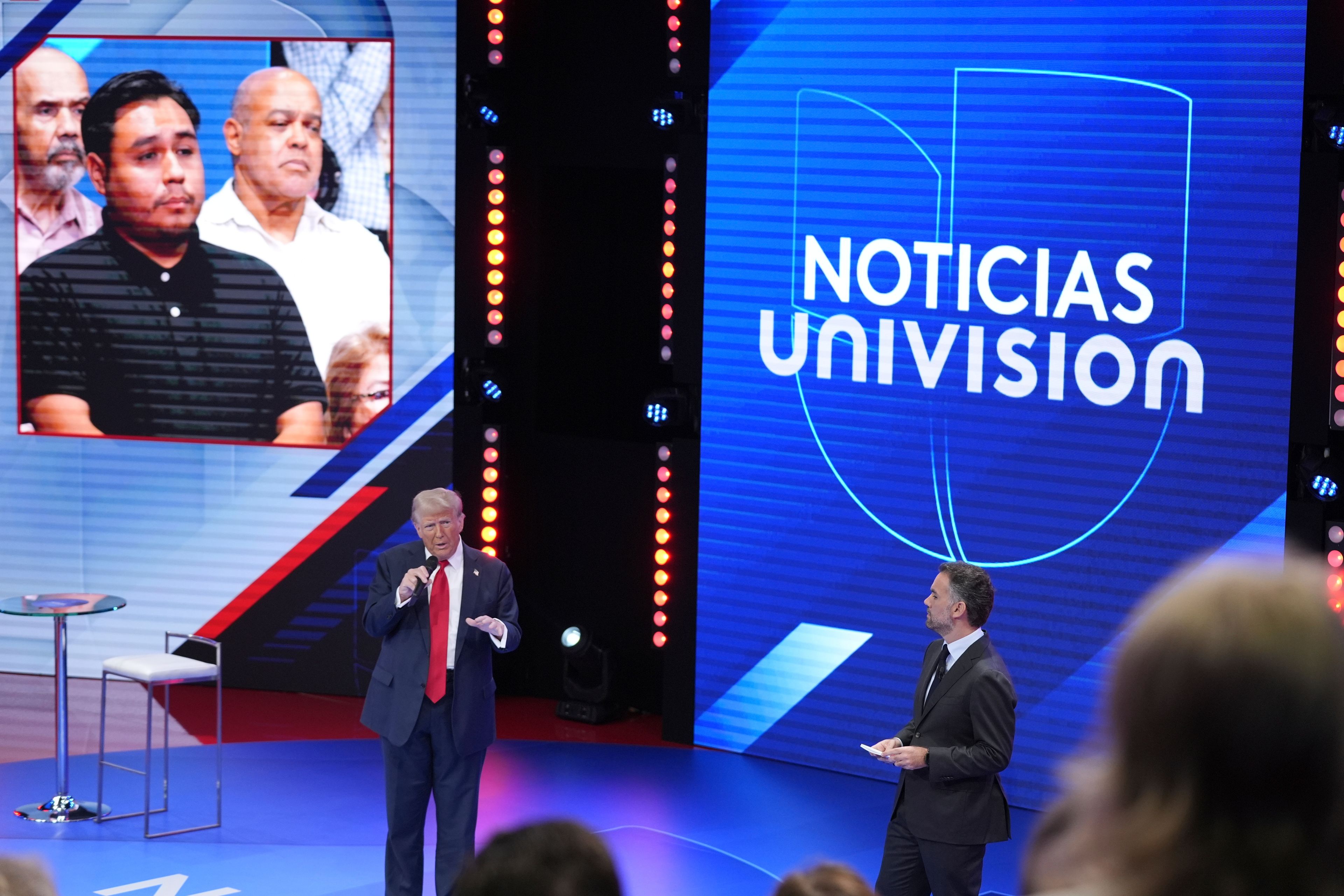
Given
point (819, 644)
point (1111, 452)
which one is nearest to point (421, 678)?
point (819, 644)

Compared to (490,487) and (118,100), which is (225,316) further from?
(490,487)

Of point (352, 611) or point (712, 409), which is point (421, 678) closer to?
point (712, 409)

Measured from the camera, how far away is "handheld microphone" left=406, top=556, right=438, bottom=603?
17.0 feet

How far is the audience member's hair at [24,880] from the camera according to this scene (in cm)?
136

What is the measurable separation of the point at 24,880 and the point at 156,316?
25.3ft

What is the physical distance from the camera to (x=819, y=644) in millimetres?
7465

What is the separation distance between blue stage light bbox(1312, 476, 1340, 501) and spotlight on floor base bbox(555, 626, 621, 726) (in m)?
3.75

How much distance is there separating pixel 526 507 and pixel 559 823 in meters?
7.35

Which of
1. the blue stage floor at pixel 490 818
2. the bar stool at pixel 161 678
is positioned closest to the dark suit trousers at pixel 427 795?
the blue stage floor at pixel 490 818

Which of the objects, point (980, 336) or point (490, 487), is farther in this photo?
point (490, 487)

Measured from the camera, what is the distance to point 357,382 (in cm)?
845

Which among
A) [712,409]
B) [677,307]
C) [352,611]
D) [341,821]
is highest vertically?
[677,307]

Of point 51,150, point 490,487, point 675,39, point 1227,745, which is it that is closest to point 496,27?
point 675,39

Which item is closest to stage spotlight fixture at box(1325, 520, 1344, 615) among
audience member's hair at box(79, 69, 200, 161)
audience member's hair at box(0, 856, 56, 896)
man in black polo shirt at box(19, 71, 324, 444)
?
man in black polo shirt at box(19, 71, 324, 444)
